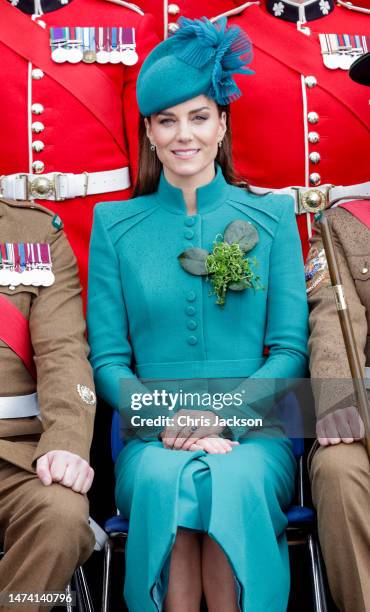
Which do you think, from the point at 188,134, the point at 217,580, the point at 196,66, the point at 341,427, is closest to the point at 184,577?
the point at 217,580

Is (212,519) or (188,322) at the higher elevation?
(188,322)

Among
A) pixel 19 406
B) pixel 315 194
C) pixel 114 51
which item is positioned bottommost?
pixel 19 406

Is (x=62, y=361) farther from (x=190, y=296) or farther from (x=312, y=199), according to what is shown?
(x=312, y=199)

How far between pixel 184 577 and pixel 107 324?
0.86 metres

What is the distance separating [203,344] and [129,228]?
0.43 meters

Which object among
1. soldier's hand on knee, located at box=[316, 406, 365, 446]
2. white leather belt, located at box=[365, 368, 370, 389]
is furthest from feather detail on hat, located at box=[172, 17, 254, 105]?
soldier's hand on knee, located at box=[316, 406, 365, 446]

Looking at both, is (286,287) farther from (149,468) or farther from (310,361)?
(149,468)

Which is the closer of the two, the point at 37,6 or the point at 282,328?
the point at 282,328

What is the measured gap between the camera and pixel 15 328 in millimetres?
3984

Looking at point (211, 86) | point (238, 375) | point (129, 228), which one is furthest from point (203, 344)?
point (211, 86)

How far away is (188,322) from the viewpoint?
402cm

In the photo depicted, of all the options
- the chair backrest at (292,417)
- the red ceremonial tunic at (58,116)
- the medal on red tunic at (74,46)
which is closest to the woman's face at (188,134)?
the red ceremonial tunic at (58,116)

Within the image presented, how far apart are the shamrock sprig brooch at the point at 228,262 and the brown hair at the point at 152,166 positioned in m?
0.24

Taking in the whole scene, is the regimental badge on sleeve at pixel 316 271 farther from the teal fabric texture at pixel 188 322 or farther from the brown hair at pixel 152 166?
the brown hair at pixel 152 166
